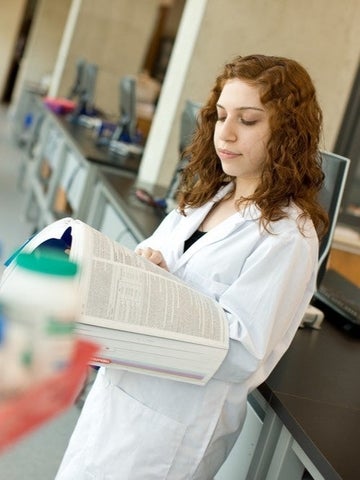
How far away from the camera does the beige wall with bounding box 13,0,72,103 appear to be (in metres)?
15.1

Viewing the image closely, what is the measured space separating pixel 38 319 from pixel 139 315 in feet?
2.58

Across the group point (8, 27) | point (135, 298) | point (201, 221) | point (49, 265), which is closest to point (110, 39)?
point (201, 221)

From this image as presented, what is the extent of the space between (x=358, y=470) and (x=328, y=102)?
135 inches

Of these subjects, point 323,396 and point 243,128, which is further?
point 323,396

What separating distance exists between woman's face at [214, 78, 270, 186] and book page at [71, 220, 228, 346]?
333mm

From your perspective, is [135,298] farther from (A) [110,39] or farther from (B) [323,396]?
(A) [110,39]

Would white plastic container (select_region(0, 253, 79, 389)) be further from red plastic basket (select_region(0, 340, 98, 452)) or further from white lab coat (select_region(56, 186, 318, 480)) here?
white lab coat (select_region(56, 186, 318, 480))

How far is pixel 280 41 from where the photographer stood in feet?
15.3

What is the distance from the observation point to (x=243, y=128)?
1.73m

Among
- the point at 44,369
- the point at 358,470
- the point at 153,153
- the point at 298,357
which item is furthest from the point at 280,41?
the point at 44,369

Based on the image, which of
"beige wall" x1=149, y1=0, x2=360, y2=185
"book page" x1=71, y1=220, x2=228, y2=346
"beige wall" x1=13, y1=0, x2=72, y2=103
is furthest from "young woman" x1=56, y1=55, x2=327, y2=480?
"beige wall" x1=13, y1=0, x2=72, y2=103

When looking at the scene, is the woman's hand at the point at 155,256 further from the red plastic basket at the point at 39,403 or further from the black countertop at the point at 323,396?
the red plastic basket at the point at 39,403

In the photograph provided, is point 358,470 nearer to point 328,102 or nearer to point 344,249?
point 328,102

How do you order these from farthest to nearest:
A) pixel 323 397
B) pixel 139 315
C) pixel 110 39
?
1. pixel 110 39
2. pixel 323 397
3. pixel 139 315
